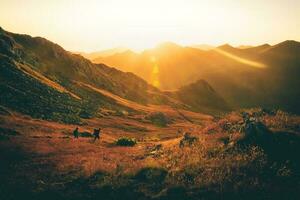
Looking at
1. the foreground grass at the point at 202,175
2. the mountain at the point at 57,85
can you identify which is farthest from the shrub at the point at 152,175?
the mountain at the point at 57,85

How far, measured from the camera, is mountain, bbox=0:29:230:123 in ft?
228

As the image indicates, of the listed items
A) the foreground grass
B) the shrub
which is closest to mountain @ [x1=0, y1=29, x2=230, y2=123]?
the foreground grass

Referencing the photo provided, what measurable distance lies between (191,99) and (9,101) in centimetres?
13987

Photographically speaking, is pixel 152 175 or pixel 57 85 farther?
pixel 57 85

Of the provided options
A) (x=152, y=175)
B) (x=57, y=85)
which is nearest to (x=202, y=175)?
(x=152, y=175)

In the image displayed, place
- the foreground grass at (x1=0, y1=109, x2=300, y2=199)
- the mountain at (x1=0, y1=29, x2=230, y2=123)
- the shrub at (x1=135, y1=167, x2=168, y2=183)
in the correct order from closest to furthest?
the foreground grass at (x1=0, y1=109, x2=300, y2=199), the shrub at (x1=135, y1=167, x2=168, y2=183), the mountain at (x1=0, y1=29, x2=230, y2=123)

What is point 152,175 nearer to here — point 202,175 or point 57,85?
point 202,175

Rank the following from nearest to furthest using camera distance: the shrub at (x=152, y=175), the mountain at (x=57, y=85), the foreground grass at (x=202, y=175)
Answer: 1. the foreground grass at (x=202, y=175)
2. the shrub at (x=152, y=175)
3. the mountain at (x=57, y=85)

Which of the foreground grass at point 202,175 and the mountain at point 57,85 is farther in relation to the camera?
the mountain at point 57,85

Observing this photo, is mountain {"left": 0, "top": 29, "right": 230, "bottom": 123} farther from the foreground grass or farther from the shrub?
the shrub

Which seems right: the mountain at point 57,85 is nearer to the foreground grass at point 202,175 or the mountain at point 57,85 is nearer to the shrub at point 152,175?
the foreground grass at point 202,175

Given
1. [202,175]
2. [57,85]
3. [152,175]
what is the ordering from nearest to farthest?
[202,175]
[152,175]
[57,85]

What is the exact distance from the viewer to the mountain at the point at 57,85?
69.4m

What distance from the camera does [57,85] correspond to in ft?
330
